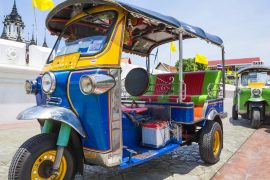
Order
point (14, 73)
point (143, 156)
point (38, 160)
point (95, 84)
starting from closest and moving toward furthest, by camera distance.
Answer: point (38, 160) → point (95, 84) → point (143, 156) → point (14, 73)

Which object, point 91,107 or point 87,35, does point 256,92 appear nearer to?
point 87,35

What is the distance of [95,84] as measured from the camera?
108 inches

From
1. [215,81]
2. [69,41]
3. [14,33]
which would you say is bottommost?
[215,81]

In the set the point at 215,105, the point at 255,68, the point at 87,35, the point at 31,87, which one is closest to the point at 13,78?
the point at 31,87

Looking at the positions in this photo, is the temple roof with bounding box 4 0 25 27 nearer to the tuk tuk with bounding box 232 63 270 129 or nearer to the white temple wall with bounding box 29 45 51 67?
the white temple wall with bounding box 29 45 51 67

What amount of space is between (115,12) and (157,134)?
1.73 meters

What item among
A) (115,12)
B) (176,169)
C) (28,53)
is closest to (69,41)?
(115,12)

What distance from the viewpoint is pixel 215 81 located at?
211 inches

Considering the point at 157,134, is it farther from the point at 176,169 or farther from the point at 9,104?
the point at 9,104

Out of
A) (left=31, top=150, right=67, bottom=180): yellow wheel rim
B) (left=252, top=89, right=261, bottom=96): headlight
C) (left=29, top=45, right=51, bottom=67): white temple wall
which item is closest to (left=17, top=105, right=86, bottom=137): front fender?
(left=31, top=150, right=67, bottom=180): yellow wheel rim

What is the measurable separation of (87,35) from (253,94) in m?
7.06

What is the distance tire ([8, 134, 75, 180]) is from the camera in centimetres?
251

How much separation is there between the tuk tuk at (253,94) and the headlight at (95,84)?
6988 millimetres

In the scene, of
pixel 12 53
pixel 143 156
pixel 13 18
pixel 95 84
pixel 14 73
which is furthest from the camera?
pixel 13 18
